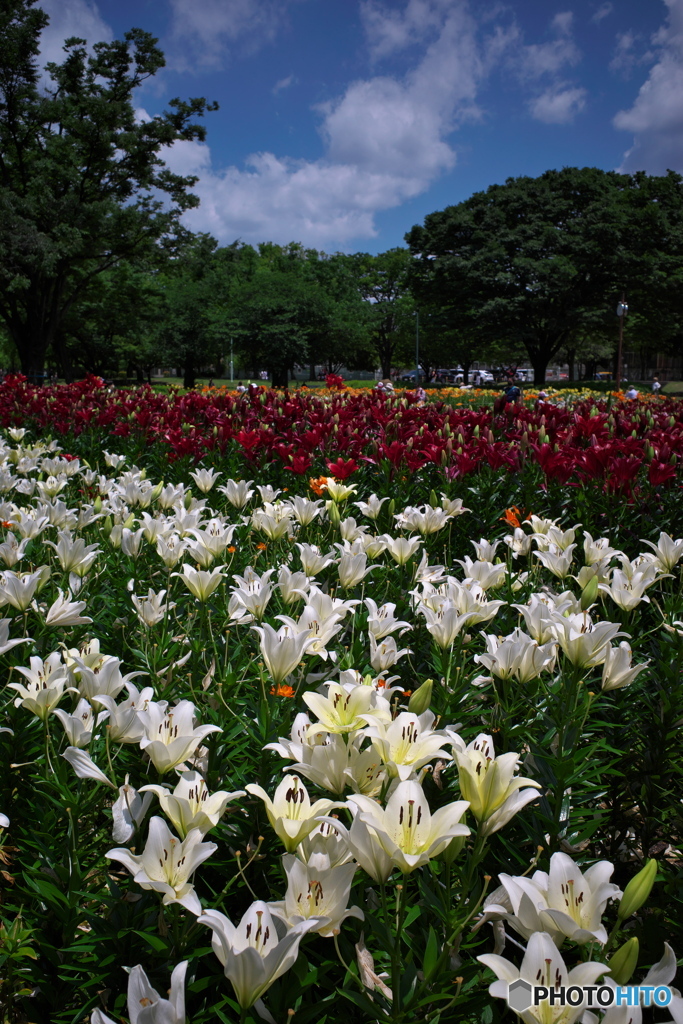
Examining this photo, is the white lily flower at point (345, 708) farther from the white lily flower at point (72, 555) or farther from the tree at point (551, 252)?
the tree at point (551, 252)

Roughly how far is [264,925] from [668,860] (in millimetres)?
1538

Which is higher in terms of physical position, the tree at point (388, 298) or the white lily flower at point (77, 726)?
the tree at point (388, 298)

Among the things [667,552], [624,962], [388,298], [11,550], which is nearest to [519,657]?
[624,962]

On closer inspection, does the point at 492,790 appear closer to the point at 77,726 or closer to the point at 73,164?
the point at 77,726

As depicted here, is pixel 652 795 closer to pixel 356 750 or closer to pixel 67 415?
pixel 356 750

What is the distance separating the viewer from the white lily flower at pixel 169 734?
1297mm

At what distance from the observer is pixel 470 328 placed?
34500 millimetres

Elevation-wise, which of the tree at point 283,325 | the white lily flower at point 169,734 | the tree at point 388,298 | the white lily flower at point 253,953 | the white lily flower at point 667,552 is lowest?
the white lily flower at point 253,953

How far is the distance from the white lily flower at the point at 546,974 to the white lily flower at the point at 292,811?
1.08 feet

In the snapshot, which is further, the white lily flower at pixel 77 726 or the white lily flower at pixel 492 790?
the white lily flower at pixel 77 726

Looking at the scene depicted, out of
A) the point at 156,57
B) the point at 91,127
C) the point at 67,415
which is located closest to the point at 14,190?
the point at 91,127

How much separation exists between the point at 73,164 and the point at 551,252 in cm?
2242

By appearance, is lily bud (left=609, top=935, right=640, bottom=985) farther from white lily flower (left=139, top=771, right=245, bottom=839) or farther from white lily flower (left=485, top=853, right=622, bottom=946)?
white lily flower (left=139, top=771, right=245, bottom=839)

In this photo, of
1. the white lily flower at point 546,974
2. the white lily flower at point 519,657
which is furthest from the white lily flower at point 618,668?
the white lily flower at point 546,974
